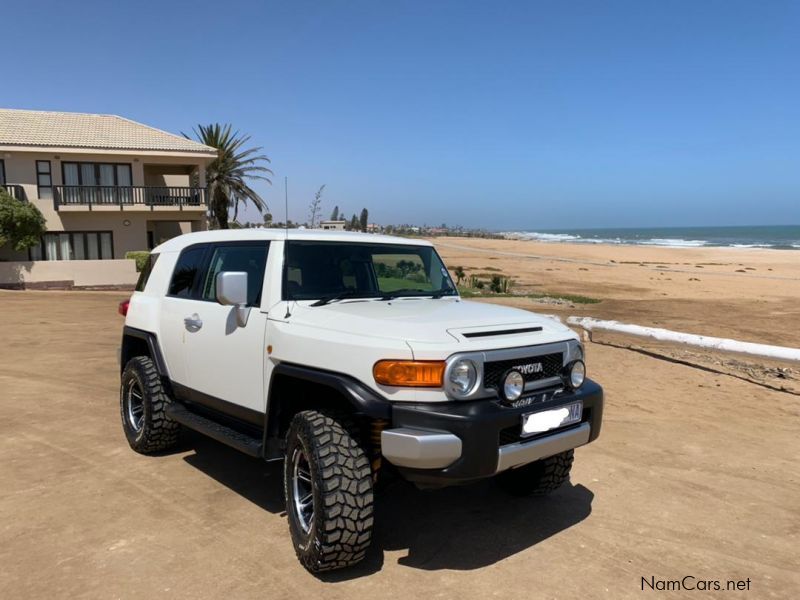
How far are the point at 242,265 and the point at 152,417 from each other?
1696 millimetres

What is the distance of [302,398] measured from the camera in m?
4.05

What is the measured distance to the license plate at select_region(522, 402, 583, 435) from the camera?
11.7ft

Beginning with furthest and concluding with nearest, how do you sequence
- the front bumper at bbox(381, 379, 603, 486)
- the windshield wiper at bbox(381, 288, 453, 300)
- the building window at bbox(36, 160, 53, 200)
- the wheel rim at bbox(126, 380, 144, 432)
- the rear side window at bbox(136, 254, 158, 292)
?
1. the building window at bbox(36, 160, 53, 200)
2. the rear side window at bbox(136, 254, 158, 292)
3. the wheel rim at bbox(126, 380, 144, 432)
4. the windshield wiper at bbox(381, 288, 453, 300)
5. the front bumper at bbox(381, 379, 603, 486)

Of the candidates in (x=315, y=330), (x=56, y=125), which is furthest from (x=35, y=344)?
(x=56, y=125)

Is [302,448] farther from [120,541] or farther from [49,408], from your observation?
[49,408]

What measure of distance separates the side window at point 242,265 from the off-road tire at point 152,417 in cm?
106

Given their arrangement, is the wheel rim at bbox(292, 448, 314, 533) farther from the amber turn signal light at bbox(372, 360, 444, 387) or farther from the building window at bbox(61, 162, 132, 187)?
the building window at bbox(61, 162, 132, 187)

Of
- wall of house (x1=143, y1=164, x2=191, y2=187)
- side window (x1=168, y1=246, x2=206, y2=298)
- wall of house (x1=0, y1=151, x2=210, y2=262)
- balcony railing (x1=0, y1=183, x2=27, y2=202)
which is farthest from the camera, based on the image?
wall of house (x1=143, y1=164, x2=191, y2=187)

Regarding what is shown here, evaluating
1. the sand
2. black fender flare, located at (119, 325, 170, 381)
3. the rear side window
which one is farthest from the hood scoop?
the rear side window

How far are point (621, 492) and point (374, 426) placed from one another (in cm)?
235

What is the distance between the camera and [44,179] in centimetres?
2662

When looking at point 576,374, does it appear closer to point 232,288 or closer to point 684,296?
point 232,288

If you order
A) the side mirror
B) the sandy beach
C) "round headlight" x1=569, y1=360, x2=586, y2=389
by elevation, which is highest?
the side mirror

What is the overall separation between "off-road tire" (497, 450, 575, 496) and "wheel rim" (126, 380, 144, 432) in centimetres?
350
